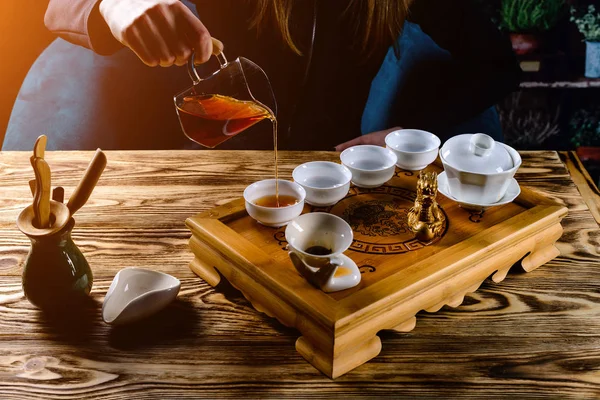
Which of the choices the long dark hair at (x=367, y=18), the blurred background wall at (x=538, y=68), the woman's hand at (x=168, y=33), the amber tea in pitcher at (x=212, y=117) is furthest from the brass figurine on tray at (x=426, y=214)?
the blurred background wall at (x=538, y=68)

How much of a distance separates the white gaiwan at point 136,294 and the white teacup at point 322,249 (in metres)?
0.28

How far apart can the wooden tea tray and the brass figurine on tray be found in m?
0.02

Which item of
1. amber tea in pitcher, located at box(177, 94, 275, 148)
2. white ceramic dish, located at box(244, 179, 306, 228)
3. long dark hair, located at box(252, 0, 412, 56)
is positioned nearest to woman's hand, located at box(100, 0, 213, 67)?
amber tea in pitcher, located at box(177, 94, 275, 148)

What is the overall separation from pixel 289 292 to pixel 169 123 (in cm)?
163

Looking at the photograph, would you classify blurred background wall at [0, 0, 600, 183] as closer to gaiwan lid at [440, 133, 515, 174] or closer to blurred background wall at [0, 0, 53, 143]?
blurred background wall at [0, 0, 53, 143]

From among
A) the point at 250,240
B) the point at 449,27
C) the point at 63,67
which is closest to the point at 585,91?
the point at 449,27

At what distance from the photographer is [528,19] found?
8.75 feet

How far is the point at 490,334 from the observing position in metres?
1.18

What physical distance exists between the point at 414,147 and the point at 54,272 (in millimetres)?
1085

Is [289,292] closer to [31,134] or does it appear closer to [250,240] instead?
[250,240]

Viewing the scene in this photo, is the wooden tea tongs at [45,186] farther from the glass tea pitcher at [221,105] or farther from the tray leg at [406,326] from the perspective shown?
the tray leg at [406,326]

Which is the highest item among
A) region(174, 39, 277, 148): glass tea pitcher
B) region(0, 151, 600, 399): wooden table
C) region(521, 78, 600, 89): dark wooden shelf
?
region(174, 39, 277, 148): glass tea pitcher

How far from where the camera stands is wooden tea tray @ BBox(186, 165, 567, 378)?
3.63ft

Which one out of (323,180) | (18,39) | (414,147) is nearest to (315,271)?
(323,180)
